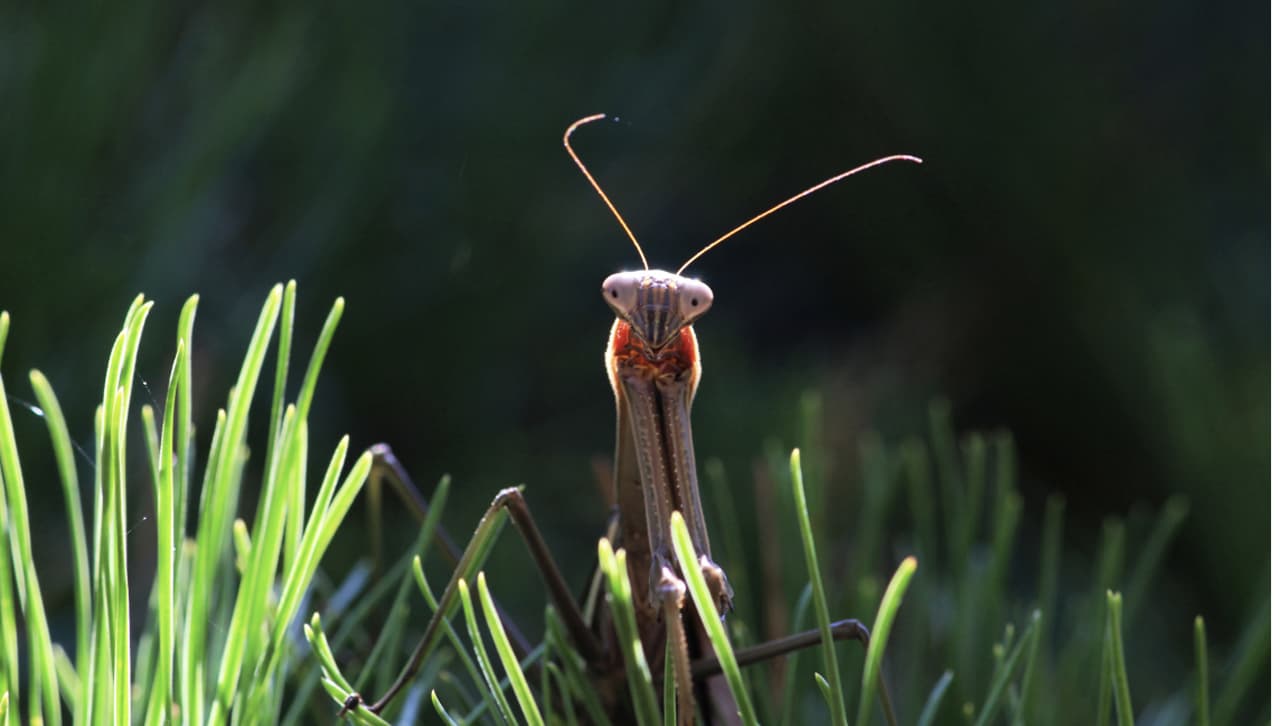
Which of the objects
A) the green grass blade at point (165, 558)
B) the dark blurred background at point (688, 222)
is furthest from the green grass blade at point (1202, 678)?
the dark blurred background at point (688, 222)

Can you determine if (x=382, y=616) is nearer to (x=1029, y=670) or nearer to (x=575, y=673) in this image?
(x=575, y=673)

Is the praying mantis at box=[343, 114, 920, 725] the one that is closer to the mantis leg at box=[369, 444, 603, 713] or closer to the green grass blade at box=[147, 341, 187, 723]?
the mantis leg at box=[369, 444, 603, 713]

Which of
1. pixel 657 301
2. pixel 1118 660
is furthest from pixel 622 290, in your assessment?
pixel 1118 660

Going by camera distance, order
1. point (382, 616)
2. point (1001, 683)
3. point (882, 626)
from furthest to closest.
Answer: point (382, 616), point (1001, 683), point (882, 626)

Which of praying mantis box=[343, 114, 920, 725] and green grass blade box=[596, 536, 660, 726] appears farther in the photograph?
praying mantis box=[343, 114, 920, 725]

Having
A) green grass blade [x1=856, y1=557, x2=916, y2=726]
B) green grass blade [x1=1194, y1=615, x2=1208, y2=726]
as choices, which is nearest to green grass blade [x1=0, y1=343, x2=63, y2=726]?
green grass blade [x1=856, y1=557, x2=916, y2=726]

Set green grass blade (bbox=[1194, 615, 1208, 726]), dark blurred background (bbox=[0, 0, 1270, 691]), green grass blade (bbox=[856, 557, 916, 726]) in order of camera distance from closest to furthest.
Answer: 1. green grass blade (bbox=[856, 557, 916, 726])
2. green grass blade (bbox=[1194, 615, 1208, 726])
3. dark blurred background (bbox=[0, 0, 1270, 691])
